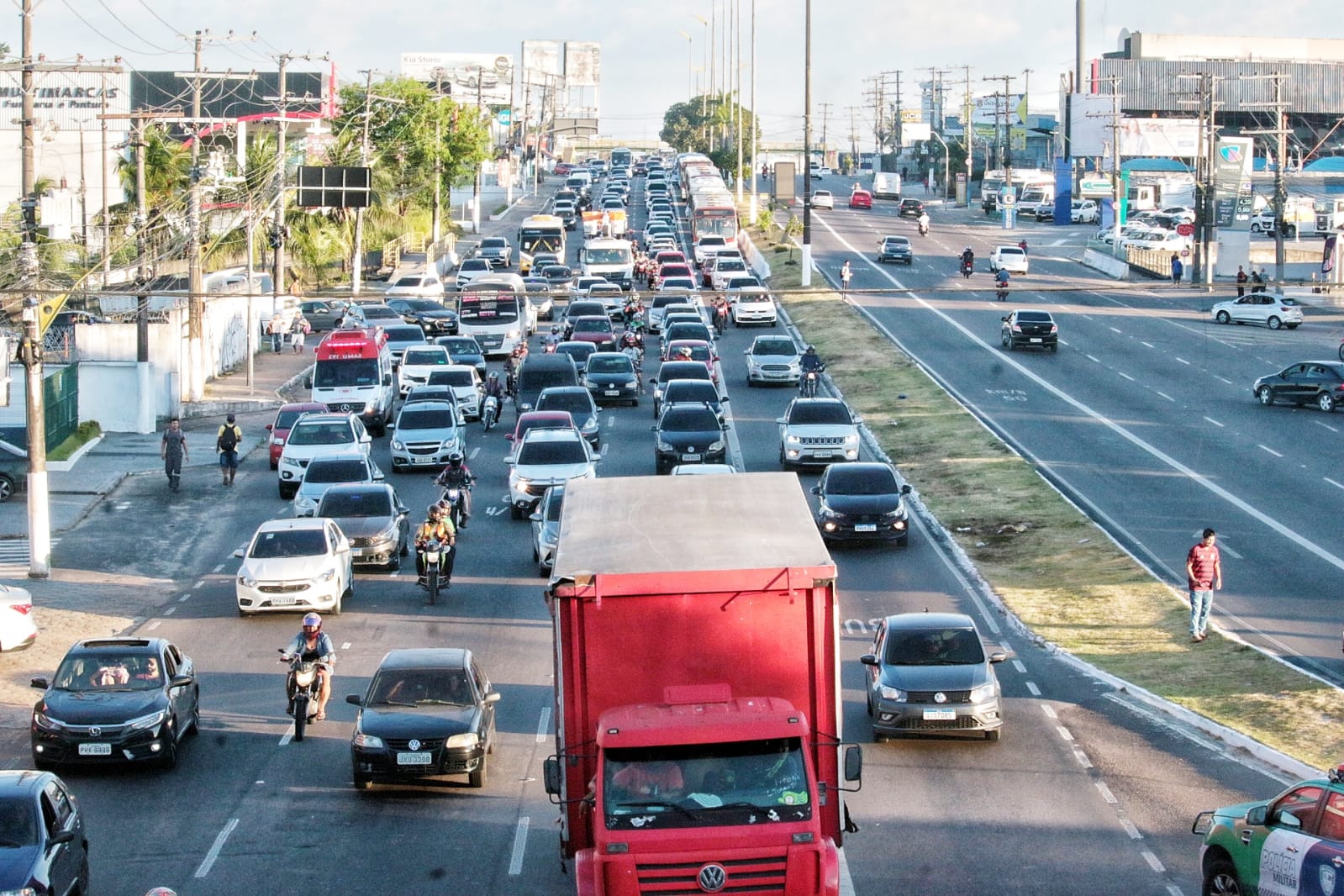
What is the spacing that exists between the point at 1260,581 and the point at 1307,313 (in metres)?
47.8

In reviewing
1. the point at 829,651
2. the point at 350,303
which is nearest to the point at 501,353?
the point at 350,303

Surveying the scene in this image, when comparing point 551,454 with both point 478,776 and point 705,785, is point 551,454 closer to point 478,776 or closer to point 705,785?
point 478,776

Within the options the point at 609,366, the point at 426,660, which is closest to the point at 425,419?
the point at 609,366

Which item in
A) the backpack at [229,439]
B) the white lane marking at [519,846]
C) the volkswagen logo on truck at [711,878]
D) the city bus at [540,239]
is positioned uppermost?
the city bus at [540,239]

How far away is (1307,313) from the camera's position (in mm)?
73938

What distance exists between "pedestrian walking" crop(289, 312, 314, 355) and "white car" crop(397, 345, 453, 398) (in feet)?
44.0

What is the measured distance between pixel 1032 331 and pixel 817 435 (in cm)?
2265

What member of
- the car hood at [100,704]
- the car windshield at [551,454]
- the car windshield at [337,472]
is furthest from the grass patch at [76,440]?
the car hood at [100,704]

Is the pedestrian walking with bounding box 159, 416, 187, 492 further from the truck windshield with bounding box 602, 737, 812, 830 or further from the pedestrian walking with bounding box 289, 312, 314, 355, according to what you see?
the truck windshield with bounding box 602, 737, 812, 830

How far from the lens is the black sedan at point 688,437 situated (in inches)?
1554

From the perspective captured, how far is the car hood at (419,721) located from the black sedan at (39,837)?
13.5ft

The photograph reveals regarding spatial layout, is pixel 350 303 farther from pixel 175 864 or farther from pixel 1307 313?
pixel 175 864

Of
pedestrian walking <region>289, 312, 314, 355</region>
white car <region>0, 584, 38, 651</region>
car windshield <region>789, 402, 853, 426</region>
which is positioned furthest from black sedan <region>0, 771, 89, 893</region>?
pedestrian walking <region>289, 312, 314, 355</region>

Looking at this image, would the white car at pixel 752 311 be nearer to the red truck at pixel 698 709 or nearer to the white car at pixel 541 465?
the white car at pixel 541 465
